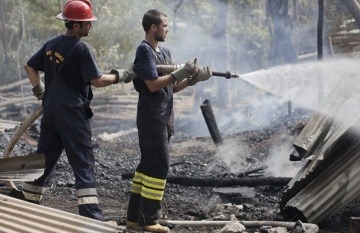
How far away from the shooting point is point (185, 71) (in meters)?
5.61

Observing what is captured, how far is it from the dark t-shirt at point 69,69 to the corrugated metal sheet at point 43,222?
1268mm

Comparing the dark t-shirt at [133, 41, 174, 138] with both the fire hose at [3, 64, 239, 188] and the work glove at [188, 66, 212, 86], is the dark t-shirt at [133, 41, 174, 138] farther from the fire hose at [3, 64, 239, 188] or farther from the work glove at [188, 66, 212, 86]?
the work glove at [188, 66, 212, 86]

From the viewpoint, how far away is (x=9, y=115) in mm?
17141

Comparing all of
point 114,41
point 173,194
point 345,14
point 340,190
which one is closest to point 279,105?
point 345,14

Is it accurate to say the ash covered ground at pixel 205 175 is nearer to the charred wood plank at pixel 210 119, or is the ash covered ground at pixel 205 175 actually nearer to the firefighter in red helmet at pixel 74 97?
the charred wood plank at pixel 210 119

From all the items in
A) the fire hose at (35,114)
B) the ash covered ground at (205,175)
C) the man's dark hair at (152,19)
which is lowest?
the ash covered ground at (205,175)

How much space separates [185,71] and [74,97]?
1023 millimetres

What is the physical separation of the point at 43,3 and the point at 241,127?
7.32 meters

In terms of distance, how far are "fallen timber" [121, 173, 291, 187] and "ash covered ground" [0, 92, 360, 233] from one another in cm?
6

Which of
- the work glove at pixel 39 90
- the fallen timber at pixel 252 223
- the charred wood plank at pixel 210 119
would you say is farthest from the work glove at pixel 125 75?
the charred wood plank at pixel 210 119

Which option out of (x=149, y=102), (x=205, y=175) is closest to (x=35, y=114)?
(x=149, y=102)

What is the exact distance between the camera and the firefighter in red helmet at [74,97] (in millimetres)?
5535

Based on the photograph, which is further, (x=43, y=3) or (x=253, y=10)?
(x=253, y=10)

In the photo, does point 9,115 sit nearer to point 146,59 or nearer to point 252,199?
point 252,199
